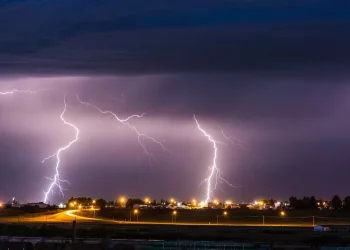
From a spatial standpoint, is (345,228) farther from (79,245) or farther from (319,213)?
(319,213)

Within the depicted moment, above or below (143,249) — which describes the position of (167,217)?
above

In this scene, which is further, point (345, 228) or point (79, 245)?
point (345, 228)

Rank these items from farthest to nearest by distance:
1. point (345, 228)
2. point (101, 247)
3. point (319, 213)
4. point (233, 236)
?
point (319, 213) → point (345, 228) → point (233, 236) → point (101, 247)

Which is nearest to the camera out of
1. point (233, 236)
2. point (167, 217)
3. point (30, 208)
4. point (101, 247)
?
point (101, 247)

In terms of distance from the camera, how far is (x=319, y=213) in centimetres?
16838

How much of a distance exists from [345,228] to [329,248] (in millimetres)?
43691

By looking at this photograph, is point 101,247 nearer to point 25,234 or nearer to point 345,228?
point 25,234

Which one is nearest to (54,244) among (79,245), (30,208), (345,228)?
(79,245)

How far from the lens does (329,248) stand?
61.2m

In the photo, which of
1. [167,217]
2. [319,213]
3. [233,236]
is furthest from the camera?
Result: [319,213]

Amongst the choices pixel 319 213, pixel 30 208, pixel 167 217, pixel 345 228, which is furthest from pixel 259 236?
pixel 30 208

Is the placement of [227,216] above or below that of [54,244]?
above

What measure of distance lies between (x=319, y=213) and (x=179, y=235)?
8816 cm

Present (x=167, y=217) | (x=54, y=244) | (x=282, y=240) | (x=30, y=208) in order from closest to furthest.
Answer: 1. (x=54, y=244)
2. (x=282, y=240)
3. (x=167, y=217)
4. (x=30, y=208)
